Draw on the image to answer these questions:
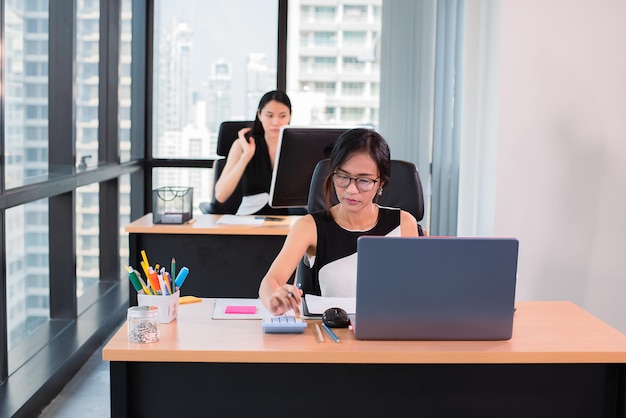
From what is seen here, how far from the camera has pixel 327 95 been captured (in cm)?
616

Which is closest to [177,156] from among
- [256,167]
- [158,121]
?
[158,121]

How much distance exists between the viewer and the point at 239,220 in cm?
392

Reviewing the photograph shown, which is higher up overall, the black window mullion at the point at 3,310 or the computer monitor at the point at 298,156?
the computer monitor at the point at 298,156

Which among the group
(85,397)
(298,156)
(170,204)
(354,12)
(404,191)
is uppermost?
(354,12)

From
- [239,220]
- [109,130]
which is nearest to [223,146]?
[239,220]

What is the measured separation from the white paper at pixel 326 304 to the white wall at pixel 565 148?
2370mm

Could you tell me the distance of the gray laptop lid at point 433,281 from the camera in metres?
1.80

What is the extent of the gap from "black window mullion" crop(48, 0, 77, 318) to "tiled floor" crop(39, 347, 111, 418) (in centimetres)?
48

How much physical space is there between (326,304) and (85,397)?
1.69 m

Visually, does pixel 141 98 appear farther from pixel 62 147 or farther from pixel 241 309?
pixel 241 309

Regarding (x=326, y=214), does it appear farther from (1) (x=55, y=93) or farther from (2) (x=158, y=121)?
(2) (x=158, y=121)

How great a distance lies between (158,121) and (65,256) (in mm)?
2248

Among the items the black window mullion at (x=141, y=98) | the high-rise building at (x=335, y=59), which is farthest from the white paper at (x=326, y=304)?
the high-rise building at (x=335, y=59)

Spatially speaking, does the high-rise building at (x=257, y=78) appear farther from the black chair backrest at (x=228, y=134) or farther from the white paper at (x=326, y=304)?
the white paper at (x=326, y=304)
